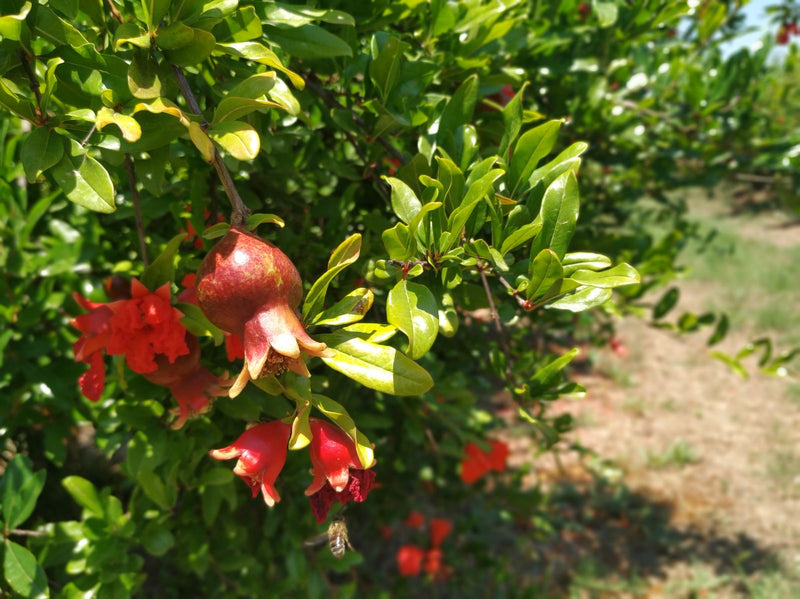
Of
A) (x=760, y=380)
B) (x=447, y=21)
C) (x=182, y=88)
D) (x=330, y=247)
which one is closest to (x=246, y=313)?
(x=182, y=88)

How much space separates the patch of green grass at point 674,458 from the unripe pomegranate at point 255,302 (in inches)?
123

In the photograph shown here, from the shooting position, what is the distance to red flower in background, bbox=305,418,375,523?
548 millimetres

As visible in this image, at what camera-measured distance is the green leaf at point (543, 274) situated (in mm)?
558

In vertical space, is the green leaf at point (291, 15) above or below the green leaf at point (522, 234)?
above

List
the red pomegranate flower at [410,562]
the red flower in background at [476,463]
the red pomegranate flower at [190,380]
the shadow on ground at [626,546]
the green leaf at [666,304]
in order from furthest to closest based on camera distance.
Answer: the shadow on ground at [626,546] → the red pomegranate flower at [410,562] → the red flower in background at [476,463] → the green leaf at [666,304] → the red pomegranate flower at [190,380]

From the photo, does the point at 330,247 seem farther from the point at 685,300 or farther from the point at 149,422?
the point at 685,300

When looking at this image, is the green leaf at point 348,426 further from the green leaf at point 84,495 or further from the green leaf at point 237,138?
the green leaf at point 84,495

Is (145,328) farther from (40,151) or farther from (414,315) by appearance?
(414,315)

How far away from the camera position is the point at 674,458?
3281mm

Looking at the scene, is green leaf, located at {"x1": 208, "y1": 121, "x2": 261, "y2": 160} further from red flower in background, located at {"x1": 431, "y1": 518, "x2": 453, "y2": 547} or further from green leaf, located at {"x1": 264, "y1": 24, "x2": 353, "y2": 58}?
red flower in background, located at {"x1": 431, "y1": 518, "x2": 453, "y2": 547}

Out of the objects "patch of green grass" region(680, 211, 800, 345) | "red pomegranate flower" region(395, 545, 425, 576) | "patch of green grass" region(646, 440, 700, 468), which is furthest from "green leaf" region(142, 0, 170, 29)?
"patch of green grass" region(680, 211, 800, 345)

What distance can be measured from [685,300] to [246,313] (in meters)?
5.60

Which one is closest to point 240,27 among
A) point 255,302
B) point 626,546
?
point 255,302

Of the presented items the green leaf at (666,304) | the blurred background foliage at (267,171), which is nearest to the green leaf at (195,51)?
the blurred background foliage at (267,171)
